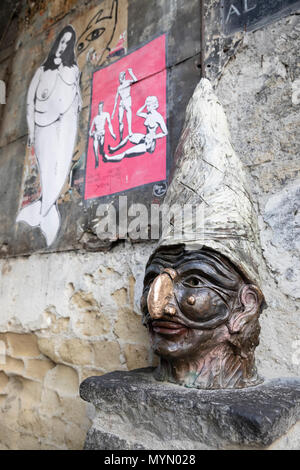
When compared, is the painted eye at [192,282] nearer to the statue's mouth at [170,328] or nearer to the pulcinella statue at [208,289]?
the pulcinella statue at [208,289]

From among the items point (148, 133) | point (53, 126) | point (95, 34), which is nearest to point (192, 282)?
point (148, 133)

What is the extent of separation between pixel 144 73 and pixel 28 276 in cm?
137

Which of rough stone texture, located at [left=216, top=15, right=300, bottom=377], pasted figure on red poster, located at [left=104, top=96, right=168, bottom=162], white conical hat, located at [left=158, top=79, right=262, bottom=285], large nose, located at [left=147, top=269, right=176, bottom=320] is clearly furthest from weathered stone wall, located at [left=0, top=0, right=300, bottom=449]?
large nose, located at [left=147, top=269, right=176, bottom=320]

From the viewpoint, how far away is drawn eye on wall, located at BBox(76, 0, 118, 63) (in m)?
2.27

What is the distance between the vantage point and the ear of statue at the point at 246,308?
41.0 inches

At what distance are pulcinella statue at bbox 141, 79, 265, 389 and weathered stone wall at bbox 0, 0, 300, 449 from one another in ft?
0.85

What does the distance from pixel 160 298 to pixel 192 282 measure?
107 mm

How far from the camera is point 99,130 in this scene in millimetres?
2188

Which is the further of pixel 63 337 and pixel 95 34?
pixel 95 34

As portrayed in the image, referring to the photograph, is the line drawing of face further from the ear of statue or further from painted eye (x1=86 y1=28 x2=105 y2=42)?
the ear of statue

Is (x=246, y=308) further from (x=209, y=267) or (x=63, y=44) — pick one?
(x=63, y=44)

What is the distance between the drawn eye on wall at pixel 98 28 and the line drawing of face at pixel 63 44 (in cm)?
15

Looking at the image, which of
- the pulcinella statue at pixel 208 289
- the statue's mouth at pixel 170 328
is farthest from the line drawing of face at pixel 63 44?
the statue's mouth at pixel 170 328
